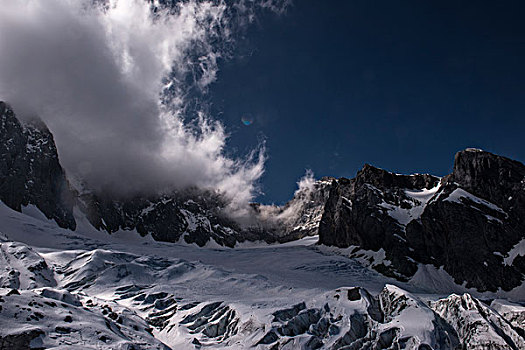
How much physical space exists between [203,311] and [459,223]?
339 feet

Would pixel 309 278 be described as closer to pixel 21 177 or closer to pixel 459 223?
pixel 459 223

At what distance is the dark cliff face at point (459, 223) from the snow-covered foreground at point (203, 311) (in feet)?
182

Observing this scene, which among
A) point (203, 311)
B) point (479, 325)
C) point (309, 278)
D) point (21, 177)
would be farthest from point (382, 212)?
point (21, 177)

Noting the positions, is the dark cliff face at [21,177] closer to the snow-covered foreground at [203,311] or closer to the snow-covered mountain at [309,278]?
the snow-covered mountain at [309,278]

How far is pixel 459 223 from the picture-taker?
135500 millimetres

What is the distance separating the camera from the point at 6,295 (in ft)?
139

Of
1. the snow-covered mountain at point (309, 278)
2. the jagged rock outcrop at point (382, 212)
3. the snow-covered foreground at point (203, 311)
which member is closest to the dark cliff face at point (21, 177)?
the snow-covered mountain at point (309, 278)

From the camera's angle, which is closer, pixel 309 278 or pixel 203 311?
pixel 203 311

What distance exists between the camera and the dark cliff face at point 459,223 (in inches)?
4995

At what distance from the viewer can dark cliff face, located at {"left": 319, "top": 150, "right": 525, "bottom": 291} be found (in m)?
127

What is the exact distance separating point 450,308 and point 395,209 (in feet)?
375

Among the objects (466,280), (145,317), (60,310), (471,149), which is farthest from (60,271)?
(471,149)

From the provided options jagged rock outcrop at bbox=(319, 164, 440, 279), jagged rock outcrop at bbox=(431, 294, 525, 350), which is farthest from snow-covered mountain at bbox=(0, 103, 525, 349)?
jagged rock outcrop at bbox=(319, 164, 440, 279)

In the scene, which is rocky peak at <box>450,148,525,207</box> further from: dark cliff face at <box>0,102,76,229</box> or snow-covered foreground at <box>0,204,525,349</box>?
→ dark cliff face at <box>0,102,76,229</box>
